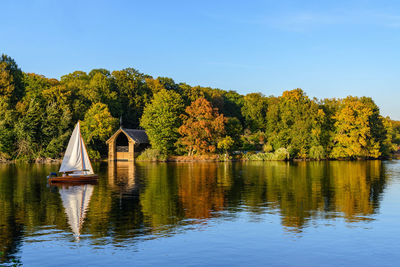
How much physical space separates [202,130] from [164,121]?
7581 millimetres

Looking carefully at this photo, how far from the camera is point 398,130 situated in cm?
12862

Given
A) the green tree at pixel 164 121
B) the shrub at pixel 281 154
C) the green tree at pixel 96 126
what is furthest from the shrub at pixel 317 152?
the green tree at pixel 96 126

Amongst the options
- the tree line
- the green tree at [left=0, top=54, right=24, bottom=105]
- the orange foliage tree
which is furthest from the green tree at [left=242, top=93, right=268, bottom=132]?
the green tree at [left=0, top=54, right=24, bottom=105]

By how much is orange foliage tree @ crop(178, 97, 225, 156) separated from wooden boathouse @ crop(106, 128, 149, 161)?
8947 mm

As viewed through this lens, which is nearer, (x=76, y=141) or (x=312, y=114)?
(x=76, y=141)

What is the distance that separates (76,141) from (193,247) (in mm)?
25433

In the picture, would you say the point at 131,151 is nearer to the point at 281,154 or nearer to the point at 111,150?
the point at 111,150

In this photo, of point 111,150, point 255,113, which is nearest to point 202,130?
point 111,150

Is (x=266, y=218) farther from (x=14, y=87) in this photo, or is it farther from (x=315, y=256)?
(x=14, y=87)

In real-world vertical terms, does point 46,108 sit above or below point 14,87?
below

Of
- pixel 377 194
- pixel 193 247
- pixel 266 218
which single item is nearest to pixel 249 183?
pixel 377 194

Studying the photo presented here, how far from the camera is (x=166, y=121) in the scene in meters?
76.4

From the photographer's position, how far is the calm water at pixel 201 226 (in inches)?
580

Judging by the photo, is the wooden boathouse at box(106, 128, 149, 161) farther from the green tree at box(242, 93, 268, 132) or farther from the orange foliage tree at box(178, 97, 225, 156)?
the green tree at box(242, 93, 268, 132)
